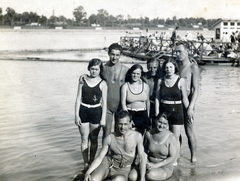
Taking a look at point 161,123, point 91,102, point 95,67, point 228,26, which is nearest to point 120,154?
point 161,123

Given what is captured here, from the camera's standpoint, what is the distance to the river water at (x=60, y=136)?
13.6ft

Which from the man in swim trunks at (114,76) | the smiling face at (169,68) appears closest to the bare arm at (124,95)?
the man in swim trunks at (114,76)

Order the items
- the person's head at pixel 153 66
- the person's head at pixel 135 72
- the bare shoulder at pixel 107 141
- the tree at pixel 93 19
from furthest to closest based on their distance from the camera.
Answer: the tree at pixel 93 19, the person's head at pixel 153 66, the person's head at pixel 135 72, the bare shoulder at pixel 107 141

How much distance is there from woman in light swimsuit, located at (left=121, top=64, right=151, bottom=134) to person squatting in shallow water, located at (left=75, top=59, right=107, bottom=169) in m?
0.27

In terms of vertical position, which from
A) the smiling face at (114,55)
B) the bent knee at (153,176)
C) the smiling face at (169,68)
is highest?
the smiling face at (114,55)

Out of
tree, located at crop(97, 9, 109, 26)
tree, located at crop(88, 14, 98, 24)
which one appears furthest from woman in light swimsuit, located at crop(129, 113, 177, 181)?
tree, located at crop(88, 14, 98, 24)

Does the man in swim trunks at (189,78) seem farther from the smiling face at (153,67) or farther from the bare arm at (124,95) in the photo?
the bare arm at (124,95)

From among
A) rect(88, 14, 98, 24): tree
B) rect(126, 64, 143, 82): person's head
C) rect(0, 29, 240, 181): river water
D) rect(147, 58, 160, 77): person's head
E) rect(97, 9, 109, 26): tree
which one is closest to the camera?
rect(126, 64, 143, 82): person's head

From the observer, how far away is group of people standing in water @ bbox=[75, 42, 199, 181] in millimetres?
3314

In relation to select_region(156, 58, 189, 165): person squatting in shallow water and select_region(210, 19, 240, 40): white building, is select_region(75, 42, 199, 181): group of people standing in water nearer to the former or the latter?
select_region(156, 58, 189, 165): person squatting in shallow water

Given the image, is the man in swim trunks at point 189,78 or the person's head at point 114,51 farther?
the man in swim trunks at point 189,78

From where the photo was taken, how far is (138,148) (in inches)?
130

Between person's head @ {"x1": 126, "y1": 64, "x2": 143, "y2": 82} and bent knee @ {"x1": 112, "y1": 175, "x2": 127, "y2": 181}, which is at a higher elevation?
person's head @ {"x1": 126, "y1": 64, "x2": 143, "y2": 82}

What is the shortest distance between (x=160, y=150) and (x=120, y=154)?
50 centimetres
